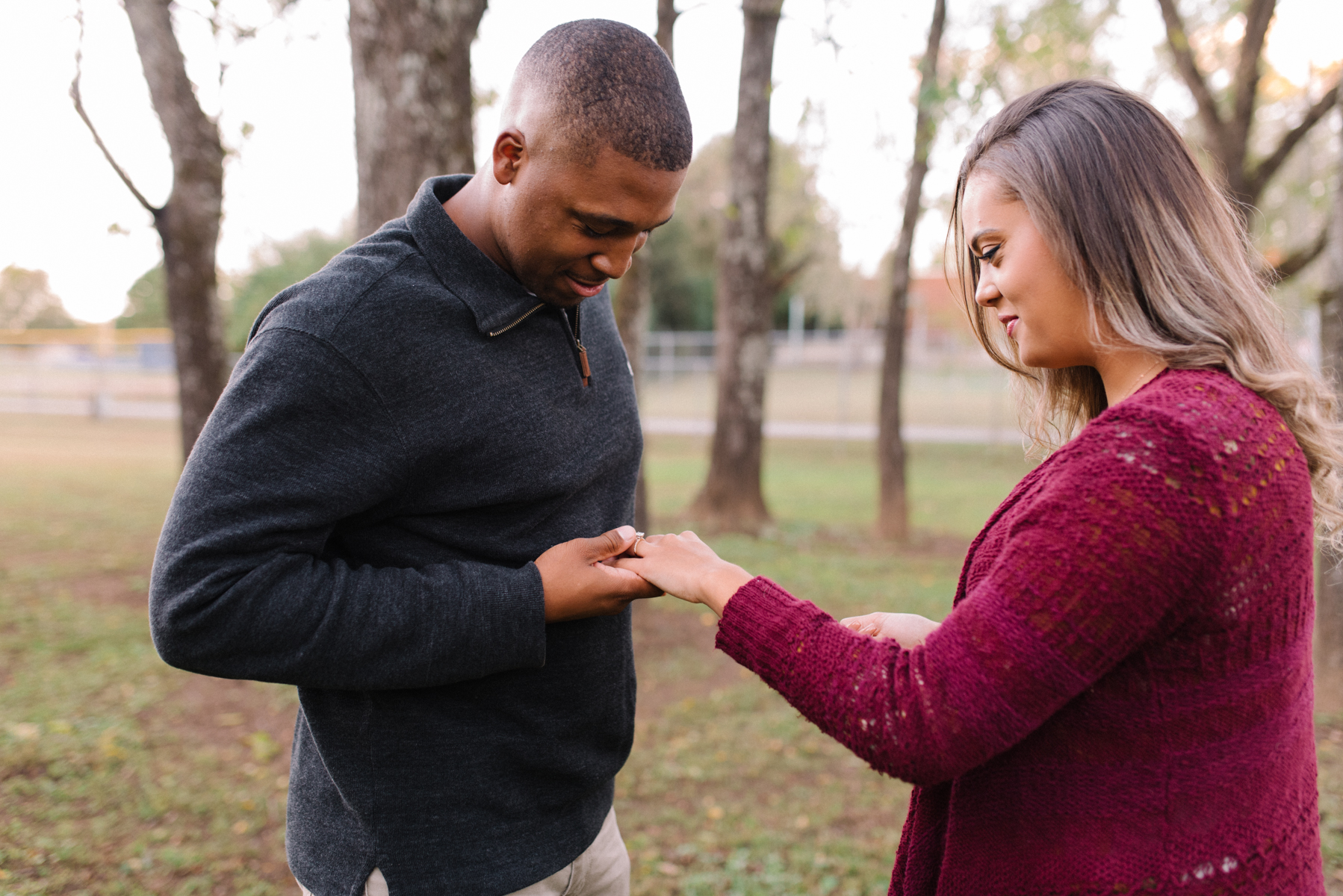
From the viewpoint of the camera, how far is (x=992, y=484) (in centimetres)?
1553

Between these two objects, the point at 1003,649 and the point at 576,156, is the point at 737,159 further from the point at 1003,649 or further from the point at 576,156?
the point at 1003,649

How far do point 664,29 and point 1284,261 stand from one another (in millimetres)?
6722

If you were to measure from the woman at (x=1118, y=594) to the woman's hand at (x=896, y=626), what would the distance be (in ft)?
0.85

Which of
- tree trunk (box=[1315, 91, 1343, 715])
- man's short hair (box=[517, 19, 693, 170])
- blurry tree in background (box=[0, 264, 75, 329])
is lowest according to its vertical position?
blurry tree in background (box=[0, 264, 75, 329])

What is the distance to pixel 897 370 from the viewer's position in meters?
10.2

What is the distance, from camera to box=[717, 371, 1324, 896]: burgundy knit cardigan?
125 cm

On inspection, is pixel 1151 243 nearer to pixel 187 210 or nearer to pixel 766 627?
pixel 766 627

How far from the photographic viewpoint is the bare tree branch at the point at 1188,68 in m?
7.62

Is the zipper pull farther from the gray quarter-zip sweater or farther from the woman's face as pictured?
the woman's face

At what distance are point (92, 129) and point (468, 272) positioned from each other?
18.0 feet

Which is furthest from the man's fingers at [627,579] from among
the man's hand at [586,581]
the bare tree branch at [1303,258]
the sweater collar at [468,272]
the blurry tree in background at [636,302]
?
the bare tree branch at [1303,258]

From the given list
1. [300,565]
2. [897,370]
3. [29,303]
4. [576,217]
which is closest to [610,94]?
[576,217]

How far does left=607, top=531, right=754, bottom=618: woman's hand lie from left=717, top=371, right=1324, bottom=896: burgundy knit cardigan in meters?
0.06

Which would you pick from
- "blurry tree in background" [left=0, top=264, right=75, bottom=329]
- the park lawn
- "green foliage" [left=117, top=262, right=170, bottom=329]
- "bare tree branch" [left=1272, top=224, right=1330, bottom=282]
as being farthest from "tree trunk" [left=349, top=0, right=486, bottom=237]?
"blurry tree in background" [left=0, top=264, right=75, bottom=329]
